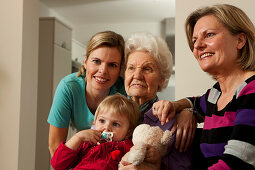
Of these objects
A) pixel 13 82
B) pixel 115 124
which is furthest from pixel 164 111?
pixel 13 82

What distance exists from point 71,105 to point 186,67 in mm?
892

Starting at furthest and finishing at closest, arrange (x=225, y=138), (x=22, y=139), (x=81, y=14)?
(x=81, y=14) < (x=22, y=139) < (x=225, y=138)

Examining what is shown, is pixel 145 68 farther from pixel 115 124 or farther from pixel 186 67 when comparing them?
pixel 186 67

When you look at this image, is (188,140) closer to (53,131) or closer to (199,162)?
(199,162)

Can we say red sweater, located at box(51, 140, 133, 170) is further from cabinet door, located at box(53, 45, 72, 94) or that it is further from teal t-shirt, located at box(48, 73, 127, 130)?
cabinet door, located at box(53, 45, 72, 94)

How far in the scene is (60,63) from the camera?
4352mm

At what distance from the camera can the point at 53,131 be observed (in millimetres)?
1967

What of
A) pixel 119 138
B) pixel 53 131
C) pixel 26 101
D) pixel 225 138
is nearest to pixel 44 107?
pixel 26 101

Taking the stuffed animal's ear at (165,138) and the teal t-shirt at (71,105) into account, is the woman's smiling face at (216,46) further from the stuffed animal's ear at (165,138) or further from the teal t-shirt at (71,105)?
the teal t-shirt at (71,105)

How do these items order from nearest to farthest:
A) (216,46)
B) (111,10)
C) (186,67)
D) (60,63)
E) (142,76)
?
(216,46) < (142,76) < (186,67) < (60,63) < (111,10)

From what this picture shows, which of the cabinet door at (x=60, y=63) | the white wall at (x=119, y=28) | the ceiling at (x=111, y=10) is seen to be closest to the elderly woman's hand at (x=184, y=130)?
the cabinet door at (x=60, y=63)

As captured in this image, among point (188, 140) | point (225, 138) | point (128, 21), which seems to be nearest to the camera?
point (225, 138)

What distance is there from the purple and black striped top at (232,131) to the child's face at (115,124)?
0.38 metres

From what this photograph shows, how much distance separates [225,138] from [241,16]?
505mm
